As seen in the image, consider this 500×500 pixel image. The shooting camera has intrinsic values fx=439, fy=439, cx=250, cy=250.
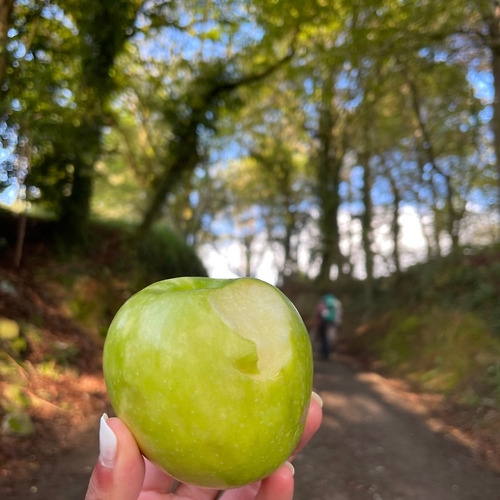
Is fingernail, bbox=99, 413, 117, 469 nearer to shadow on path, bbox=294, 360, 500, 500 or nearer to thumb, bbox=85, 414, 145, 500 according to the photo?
thumb, bbox=85, 414, 145, 500

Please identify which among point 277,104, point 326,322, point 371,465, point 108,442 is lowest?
point 371,465

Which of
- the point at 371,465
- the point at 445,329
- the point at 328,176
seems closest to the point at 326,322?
the point at 445,329

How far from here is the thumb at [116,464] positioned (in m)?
1.50

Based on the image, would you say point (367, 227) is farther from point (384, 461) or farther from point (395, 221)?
point (384, 461)

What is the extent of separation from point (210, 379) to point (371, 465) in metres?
5.44

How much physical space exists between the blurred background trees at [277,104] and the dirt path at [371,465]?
436cm

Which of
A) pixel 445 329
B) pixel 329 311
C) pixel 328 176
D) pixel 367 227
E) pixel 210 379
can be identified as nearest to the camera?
pixel 210 379

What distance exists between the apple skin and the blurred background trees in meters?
5.14

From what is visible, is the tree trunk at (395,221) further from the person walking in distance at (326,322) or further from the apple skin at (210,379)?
the apple skin at (210,379)

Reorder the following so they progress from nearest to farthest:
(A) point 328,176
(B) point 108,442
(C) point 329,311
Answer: (B) point 108,442 < (C) point 329,311 < (A) point 328,176

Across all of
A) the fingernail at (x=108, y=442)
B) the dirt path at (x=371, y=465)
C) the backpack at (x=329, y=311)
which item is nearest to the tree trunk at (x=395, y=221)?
the backpack at (x=329, y=311)

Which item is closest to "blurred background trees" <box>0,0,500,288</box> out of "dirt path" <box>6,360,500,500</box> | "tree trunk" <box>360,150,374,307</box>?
"tree trunk" <box>360,150,374,307</box>

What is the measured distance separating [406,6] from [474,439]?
26.2ft

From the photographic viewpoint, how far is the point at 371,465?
231 inches
